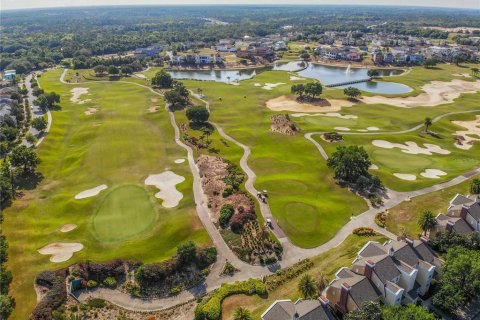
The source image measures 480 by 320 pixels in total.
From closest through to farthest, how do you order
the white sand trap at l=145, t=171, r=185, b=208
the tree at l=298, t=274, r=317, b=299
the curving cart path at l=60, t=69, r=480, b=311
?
the tree at l=298, t=274, r=317, b=299 → the curving cart path at l=60, t=69, r=480, b=311 → the white sand trap at l=145, t=171, r=185, b=208

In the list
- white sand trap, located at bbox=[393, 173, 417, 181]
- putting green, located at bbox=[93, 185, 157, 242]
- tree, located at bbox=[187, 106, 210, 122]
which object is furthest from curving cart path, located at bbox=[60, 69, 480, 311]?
tree, located at bbox=[187, 106, 210, 122]

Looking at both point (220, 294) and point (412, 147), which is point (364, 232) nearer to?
point (220, 294)

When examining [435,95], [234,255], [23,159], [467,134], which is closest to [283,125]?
[467,134]

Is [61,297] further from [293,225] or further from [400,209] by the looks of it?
[400,209]

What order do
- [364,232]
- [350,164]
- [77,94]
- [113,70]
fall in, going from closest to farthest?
[364,232], [350,164], [77,94], [113,70]

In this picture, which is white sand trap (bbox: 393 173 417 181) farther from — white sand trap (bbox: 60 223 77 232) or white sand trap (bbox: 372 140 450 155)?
white sand trap (bbox: 60 223 77 232)

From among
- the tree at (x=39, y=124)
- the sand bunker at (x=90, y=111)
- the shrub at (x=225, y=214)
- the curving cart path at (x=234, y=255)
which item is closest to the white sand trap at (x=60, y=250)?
the curving cart path at (x=234, y=255)
